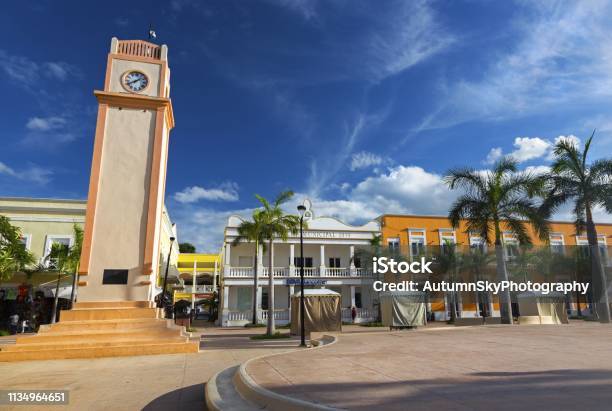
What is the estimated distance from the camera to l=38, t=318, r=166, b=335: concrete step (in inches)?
474

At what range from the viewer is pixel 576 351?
905cm

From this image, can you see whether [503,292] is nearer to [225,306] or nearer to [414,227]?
[414,227]

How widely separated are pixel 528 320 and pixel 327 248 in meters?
17.5

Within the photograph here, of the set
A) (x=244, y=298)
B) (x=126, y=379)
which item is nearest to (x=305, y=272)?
(x=244, y=298)

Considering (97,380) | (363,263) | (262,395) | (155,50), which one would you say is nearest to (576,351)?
(262,395)

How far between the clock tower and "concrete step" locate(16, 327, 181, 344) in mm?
1522

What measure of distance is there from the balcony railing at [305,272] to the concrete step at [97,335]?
18208 millimetres

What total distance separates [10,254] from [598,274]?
104ft

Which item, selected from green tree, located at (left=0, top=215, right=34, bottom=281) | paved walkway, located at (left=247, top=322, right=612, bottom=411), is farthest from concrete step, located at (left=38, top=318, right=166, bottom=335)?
green tree, located at (left=0, top=215, right=34, bottom=281)

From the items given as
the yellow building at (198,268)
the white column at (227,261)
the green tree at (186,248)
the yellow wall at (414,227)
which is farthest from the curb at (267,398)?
the green tree at (186,248)

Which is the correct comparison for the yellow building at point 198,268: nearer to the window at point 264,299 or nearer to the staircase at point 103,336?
the window at point 264,299

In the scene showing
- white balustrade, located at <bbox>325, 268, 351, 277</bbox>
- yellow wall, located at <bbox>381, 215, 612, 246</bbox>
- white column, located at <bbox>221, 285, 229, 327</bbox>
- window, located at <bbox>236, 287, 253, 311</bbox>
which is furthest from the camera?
yellow wall, located at <bbox>381, 215, 612, 246</bbox>

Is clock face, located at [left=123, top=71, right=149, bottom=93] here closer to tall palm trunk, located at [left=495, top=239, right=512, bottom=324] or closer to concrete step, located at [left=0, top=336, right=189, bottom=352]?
concrete step, located at [left=0, top=336, right=189, bottom=352]

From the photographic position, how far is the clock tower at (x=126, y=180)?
13633 mm
